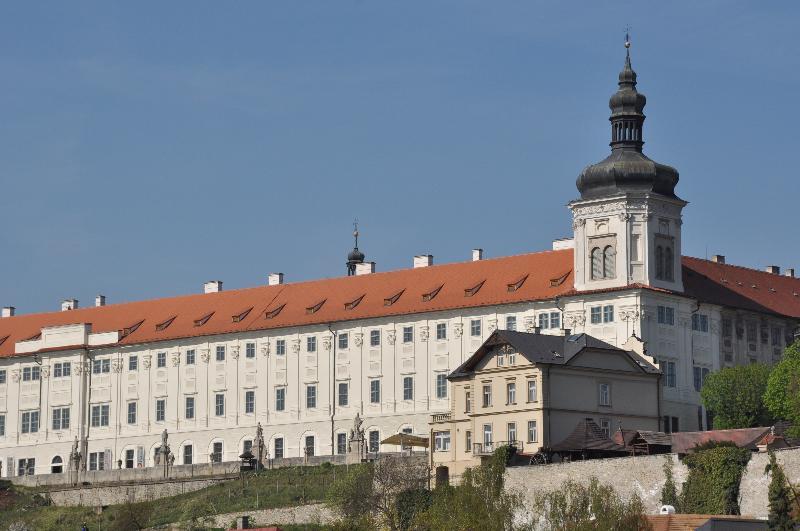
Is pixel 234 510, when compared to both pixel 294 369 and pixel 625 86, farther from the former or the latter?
pixel 625 86

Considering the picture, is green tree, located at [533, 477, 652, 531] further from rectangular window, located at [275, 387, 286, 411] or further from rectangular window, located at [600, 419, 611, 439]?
rectangular window, located at [275, 387, 286, 411]

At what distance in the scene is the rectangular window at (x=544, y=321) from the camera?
117562 mm

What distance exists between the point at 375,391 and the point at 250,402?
8.53m

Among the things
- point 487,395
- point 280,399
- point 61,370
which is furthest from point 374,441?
point 61,370

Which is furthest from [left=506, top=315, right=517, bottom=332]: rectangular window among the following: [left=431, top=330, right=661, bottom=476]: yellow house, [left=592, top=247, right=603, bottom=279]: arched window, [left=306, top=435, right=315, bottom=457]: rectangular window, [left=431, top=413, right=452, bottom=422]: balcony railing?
[left=306, top=435, right=315, bottom=457]: rectangular window

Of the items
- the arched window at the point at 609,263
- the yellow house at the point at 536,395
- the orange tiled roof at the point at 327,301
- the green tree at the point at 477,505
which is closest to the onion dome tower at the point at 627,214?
the arched window at the point at 609,263

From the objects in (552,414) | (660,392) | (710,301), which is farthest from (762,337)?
(552,414)

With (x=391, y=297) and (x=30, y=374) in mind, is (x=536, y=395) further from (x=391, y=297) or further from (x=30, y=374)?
(x=30, y=374)

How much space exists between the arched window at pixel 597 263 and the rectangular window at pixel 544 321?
3204 mm

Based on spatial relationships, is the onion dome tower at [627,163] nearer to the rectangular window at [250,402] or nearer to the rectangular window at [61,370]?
the rectangular window at [250,402]

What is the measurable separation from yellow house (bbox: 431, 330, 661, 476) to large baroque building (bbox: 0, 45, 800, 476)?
420 cm

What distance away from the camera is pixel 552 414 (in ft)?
337

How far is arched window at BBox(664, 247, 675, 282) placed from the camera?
11725cm

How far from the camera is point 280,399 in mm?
127062
